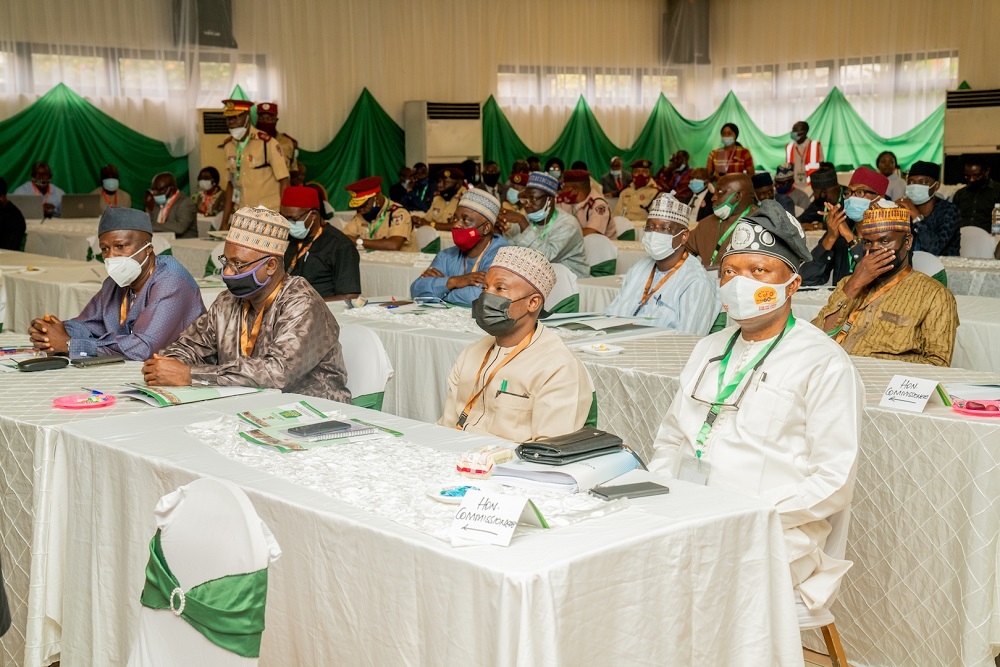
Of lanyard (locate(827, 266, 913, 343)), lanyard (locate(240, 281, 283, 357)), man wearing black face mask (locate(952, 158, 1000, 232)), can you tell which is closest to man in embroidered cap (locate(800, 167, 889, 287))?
lanyard (locate(827, 266, 913, 343))

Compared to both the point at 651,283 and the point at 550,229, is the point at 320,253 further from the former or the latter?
the point at 651,283

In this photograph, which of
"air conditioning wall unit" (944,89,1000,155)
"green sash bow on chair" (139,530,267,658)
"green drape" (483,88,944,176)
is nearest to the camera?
"green sash bow on chair" (139,530,267,658)

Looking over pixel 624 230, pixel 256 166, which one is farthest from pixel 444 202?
pixel 256 166

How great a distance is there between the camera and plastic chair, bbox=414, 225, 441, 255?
881 cm

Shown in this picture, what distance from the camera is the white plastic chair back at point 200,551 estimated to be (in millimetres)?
1757

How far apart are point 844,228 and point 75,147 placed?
1136 cm

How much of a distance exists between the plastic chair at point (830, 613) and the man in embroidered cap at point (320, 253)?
12.5ft

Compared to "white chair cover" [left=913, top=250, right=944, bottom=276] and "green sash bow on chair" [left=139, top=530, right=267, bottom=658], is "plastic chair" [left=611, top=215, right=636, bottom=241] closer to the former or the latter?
"white chair cover" [left=913, top=250, right=944, bottom=276]

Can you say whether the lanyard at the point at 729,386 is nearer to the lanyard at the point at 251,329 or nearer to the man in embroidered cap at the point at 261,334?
the man in embroidered cap at the point at 261,334

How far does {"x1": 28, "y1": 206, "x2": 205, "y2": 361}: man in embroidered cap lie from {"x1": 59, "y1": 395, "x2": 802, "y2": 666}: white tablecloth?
153 centimetres

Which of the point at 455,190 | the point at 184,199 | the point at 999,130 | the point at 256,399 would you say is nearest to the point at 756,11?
the point at 999,130

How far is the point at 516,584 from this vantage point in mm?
1819

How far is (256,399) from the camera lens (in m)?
3.34

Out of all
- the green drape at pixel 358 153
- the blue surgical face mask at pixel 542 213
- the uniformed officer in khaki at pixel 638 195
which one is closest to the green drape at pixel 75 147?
the green drape at pixel 358 153
